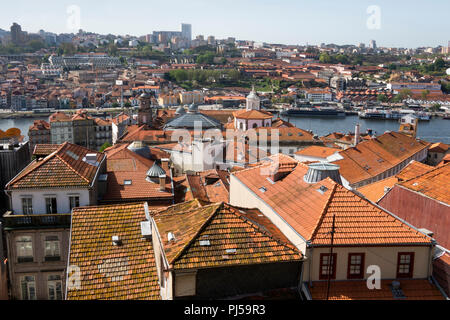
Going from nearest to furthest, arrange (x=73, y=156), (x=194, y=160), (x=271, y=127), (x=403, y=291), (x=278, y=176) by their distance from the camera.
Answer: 1. (x=403, y=291)
2. (x=278, y=176)
3. (x=73, y=156)
4. (x=194, y=160)
5. (x=271, y=127)

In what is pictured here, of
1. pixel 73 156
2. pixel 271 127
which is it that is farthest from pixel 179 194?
pixel 271 127

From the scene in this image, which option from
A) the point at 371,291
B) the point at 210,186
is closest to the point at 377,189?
the point at 210,186

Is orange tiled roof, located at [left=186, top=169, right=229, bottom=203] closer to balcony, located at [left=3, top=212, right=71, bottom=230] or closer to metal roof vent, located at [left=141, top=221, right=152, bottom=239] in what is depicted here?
balcony, located at [left=3, top=212, right=71, bottom=230]

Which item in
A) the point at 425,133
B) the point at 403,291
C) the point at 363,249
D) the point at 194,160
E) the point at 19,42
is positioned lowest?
the point at 425,133

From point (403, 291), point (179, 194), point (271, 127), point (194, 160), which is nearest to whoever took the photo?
point (403, 291)

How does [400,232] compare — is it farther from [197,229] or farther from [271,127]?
[271,127]

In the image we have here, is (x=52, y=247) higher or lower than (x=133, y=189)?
lower

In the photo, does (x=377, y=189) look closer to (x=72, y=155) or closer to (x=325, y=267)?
(x=325, y=267)

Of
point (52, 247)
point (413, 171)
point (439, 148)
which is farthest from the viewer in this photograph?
point (439, 148)
